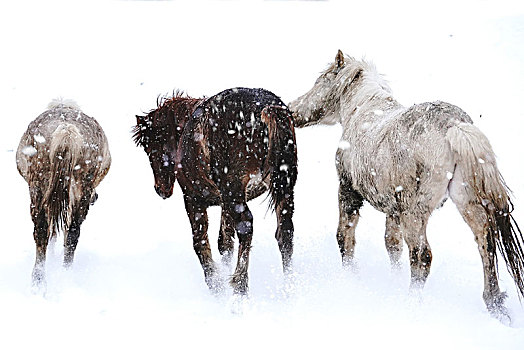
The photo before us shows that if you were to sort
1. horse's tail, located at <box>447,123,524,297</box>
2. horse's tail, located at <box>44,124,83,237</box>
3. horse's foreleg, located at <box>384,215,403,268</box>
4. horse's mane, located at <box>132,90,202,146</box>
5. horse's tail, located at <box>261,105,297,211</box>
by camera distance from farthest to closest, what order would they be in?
horse's foreleg, located at <box>384,215,403,268</box> < horse's mane, located at <box>132,90,202,146</box> < horse's tail, located at <box>44,124,83,237</box> < horse's tail, located at <box>261,105,297,211</box> < horse's tail, located at <box>447,123,524,297</box>

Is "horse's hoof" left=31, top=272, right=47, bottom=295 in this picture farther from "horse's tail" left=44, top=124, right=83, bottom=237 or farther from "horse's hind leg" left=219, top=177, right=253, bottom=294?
"horse's hind leg" left=219, top=177, right=253, bottom=294

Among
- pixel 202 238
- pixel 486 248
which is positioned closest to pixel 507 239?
pixel 486 248

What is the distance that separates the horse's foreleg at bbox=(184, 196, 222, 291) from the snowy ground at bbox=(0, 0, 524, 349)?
19cm

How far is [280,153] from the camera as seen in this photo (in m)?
4.63

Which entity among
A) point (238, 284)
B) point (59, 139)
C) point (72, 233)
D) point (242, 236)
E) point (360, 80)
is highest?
point (360, 80)

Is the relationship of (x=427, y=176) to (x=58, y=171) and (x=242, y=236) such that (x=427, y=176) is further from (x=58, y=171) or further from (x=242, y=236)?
(x=58, y=171)

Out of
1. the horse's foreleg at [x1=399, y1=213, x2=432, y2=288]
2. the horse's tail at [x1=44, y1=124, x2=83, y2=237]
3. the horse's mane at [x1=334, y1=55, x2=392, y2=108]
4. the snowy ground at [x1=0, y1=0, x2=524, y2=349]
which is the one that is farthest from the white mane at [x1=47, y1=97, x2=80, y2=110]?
the horse's foreleg at [x1=399, y1=213, x2=432, y2=288]

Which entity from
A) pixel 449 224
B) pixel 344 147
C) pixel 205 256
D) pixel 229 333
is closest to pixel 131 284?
pixel 205 256

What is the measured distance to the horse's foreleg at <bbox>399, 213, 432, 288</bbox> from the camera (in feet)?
14.7

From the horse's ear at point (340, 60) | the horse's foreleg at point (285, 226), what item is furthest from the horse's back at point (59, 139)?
the horse's ear at point (340, 60)

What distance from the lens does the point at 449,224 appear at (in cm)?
728

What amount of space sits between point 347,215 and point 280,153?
4.15 ft

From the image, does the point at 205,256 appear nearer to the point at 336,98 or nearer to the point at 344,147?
the point at 344,147

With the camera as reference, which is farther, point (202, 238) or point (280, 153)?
point (202, 238)
